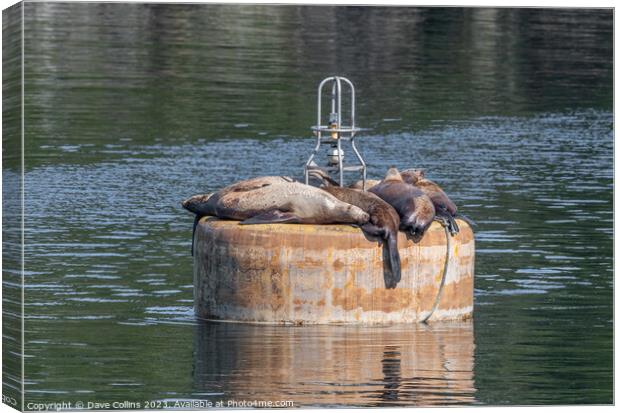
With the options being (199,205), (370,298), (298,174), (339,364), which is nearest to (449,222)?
(370,298)

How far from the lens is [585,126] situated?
42469 mm

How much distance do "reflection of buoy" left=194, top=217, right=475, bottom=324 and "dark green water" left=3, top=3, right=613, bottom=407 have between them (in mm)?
226

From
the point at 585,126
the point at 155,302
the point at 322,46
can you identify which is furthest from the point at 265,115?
the point at 155,302

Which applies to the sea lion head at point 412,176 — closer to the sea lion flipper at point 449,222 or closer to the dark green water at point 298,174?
the sea lion flipper at point 449,222

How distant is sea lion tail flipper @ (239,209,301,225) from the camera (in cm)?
2162

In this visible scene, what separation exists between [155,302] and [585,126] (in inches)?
790

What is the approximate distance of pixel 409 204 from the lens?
2181cm

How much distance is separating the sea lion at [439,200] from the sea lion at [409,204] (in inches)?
9.3

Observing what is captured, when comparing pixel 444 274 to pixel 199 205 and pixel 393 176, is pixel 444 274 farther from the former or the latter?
pixel 199 205

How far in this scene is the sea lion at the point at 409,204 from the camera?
70.7 feet

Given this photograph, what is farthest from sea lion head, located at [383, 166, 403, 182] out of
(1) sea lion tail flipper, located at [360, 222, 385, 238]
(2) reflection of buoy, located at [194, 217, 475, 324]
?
(1) sea lion tail flipper, located at [360, 222, 385, 238]

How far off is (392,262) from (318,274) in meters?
0.75

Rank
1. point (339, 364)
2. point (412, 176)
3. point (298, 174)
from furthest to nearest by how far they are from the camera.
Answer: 1. point (298, 174)
2. point (412, 176)
3. point (339, 364)

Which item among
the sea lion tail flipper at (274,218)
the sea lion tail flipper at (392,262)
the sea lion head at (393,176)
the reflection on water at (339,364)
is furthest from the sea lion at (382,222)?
the sea lion head at (393,176)
